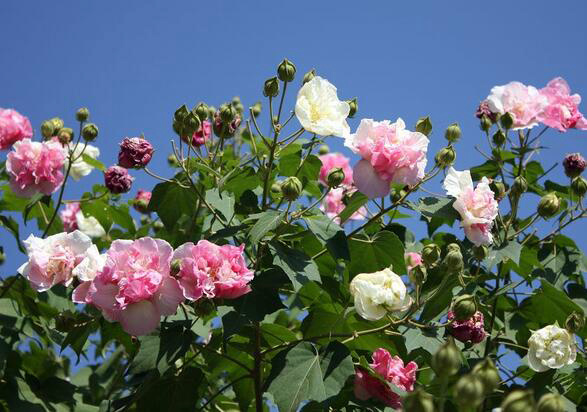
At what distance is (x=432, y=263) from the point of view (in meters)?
2.77

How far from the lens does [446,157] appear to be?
9.59ft

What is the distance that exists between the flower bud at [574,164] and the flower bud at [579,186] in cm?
6

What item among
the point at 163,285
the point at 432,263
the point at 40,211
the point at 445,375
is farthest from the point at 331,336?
the point at 40,211

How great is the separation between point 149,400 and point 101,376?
5.66ft

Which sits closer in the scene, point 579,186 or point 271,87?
point 271,87

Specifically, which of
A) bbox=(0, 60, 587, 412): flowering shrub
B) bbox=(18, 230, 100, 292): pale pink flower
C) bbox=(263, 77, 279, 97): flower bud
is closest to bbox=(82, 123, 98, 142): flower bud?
bbox=(0, 60, 587, 412): flowering shrub

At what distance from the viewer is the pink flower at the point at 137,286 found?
2.44m

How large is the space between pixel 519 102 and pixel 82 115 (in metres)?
2.00

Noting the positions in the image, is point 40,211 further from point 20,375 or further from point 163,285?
point 163,285

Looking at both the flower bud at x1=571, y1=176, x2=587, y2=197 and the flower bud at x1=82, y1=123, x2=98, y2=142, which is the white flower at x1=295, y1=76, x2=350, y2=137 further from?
the flower bud at x1=82, y1=123, x2=98, y2=142

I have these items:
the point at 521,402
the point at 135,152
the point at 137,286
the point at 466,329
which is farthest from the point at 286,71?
the point at 521,402

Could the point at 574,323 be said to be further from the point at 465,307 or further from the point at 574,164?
the point at 574,164

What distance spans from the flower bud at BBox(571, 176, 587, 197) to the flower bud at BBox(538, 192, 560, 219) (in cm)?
33

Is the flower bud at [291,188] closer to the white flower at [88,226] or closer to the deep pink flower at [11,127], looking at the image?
the deep pink flower at [11,127]
